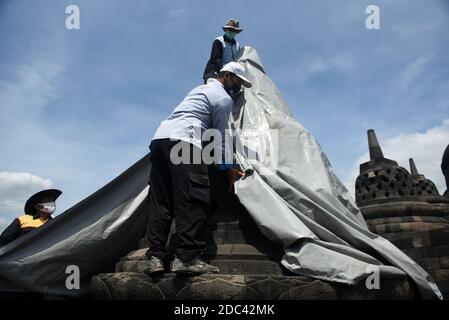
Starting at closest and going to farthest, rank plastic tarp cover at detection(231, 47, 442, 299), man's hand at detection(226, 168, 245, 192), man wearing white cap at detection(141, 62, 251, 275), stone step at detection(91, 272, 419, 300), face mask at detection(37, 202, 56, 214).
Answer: stone step at detection(91, 272, 419, 300)
man wearing white cap at detection(141, 62, 251, 275)
plastic tarp cover at detection(231, 47, 442, 299)
man's hand at detection(226, 168, 245, 192)
face mask at detection(37, 202, 56, 214)

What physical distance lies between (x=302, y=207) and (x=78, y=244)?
2.23m

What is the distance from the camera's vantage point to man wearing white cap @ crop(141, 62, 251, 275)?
101 inches

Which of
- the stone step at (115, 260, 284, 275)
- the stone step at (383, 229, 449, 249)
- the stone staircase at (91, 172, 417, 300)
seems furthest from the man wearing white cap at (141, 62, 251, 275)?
the stone step at (383, 229, 449, 249)

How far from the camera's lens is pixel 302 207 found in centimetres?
313

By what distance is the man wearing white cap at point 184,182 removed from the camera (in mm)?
2576

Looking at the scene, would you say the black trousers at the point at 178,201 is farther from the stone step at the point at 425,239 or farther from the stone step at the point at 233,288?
the stone step at the point at 425,239

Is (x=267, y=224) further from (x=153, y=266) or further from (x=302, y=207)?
(x=153, y=266)

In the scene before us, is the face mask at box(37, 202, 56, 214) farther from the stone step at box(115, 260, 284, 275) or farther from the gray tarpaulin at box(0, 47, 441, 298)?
the stone step at box(115, 260, 284, 275)

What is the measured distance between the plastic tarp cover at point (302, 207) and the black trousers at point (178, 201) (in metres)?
0.52

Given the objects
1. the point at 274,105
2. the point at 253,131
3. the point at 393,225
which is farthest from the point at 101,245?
the point at 393,225

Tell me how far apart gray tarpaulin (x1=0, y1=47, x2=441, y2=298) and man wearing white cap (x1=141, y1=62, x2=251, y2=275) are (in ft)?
1.64

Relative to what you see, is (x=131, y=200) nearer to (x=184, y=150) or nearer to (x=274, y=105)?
(x=184, y=150)

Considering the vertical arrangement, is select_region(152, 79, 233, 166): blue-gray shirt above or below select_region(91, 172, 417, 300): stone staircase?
above

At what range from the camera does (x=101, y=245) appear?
3525 mm
